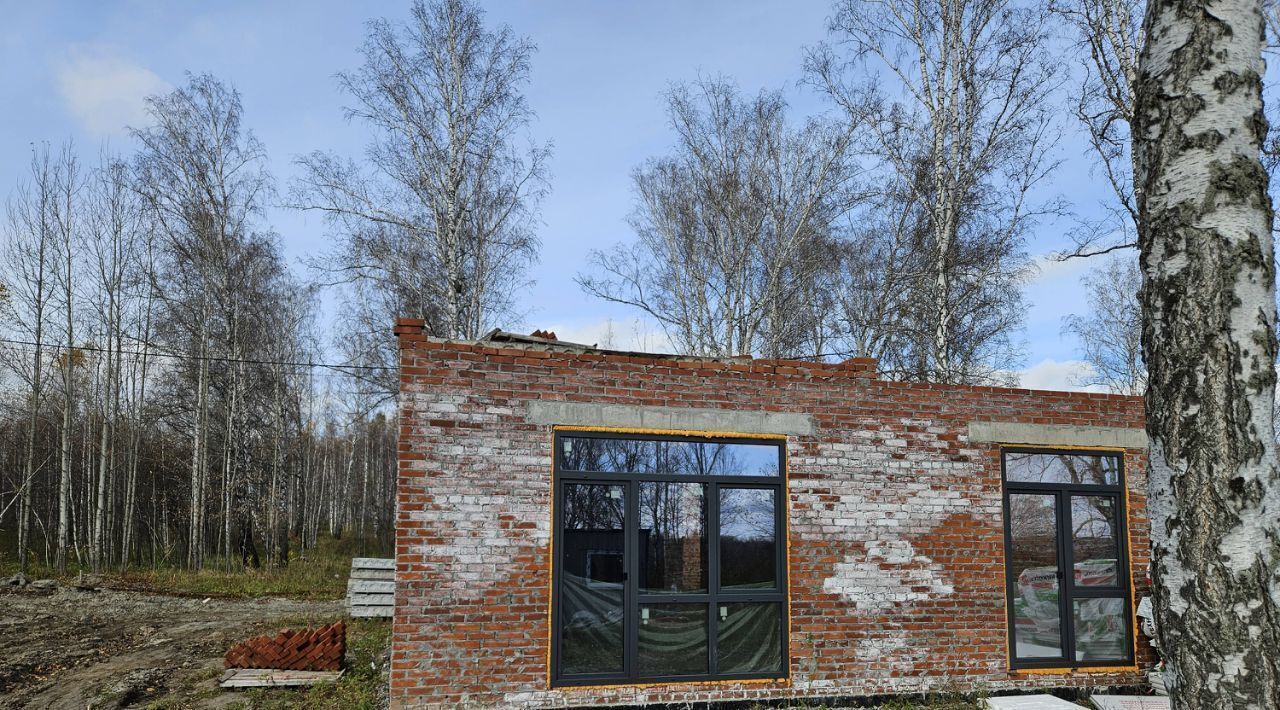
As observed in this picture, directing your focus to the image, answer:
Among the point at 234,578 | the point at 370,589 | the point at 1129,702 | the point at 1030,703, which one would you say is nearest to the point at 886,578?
the point at 1030,703

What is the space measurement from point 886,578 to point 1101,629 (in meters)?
2.37

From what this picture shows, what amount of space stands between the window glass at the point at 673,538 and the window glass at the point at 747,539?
0.18 m

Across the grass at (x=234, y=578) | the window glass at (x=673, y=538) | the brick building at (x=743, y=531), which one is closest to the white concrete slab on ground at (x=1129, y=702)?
the brick building at (x=743, y=531)

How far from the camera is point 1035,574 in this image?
8.16 metres

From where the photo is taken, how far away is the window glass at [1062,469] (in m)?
8.29

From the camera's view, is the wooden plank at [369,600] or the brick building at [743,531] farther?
the wooden plank at [369,600]

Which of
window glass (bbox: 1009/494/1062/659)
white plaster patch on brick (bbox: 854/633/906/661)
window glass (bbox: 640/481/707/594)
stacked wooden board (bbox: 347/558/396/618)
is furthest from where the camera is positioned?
stacked wooden board (bbox: 347/558/396/618)

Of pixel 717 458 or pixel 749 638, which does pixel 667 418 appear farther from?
pixel 749 638

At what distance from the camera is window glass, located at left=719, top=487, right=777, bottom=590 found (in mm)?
7301

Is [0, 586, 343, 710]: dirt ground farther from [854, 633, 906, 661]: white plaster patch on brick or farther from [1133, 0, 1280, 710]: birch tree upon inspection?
[1133, 0, 1280, 710]: birch tree

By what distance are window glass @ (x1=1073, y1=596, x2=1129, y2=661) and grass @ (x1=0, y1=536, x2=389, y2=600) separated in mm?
13615

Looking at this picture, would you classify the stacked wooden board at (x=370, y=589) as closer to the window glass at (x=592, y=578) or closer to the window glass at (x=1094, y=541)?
the window glass at (x=592, y=578)

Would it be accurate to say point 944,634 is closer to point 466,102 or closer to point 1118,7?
point 1118,7

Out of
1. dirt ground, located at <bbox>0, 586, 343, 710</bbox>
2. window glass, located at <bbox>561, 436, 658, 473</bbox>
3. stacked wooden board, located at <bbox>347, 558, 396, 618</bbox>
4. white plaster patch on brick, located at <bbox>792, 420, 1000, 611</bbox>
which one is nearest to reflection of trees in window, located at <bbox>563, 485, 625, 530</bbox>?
window glass, located at <bbox>561, 436, 658, 473</bbox>
